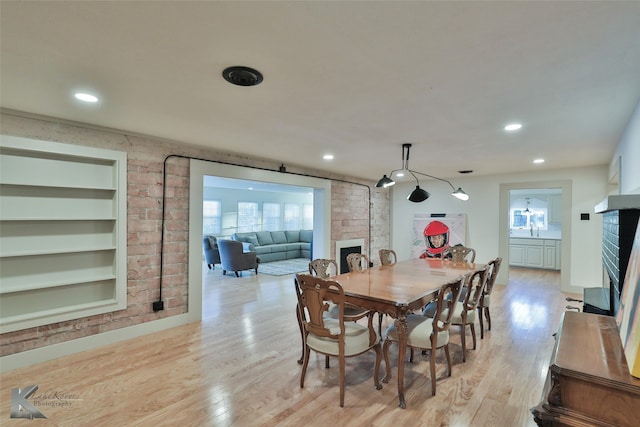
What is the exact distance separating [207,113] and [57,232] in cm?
190

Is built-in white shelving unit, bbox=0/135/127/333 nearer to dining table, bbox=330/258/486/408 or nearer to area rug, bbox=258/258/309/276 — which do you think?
dining table, bbox=330/258/486/408

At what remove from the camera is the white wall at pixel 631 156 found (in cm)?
226

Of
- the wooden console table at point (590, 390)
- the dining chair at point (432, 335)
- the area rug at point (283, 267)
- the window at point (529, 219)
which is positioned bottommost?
the area rug at point (283, 267)

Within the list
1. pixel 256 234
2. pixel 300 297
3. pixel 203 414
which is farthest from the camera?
pixel 256 234

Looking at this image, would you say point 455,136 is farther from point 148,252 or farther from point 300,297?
point 148,252

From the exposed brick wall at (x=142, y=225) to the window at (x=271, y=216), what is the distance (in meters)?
6.90

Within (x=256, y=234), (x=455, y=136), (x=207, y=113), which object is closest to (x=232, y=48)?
(x=207, y=113)

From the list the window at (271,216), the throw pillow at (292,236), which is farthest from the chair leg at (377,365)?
the window at (271,216)

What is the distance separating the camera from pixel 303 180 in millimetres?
5195

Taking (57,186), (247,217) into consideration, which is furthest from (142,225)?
(247,217)

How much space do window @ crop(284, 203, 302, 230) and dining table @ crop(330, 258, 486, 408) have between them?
8.07 metres

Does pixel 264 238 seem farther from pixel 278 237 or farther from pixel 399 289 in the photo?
pixel 399 289

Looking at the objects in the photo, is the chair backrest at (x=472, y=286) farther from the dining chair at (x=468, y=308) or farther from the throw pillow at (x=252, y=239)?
the throw pillow at (x=252, y=239)

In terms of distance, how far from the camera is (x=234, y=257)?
6.70 metres
